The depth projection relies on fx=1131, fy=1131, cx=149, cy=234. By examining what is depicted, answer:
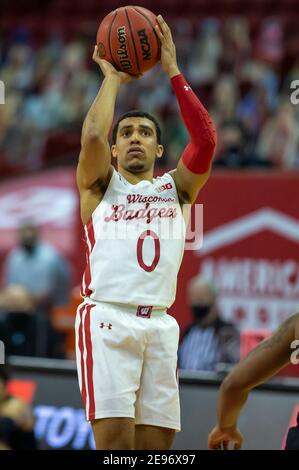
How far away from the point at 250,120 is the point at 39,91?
460 cm

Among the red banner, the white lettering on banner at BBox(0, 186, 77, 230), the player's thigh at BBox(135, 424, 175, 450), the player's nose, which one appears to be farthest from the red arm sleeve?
the white lettering on banner at BBox(0, 186, 77, 230)

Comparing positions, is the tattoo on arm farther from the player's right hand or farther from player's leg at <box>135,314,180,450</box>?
the player's right hand

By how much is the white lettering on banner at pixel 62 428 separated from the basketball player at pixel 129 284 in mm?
3041

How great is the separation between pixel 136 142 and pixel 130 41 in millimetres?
566

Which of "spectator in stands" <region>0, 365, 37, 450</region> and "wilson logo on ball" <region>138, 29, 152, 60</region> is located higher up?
"wilson logo on ball" <region>138, 29, 152, 60</region>

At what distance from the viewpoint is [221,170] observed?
12445 millimetres

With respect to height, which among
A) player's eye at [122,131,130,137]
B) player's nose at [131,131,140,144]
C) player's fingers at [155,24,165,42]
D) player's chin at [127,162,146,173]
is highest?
player's fingers at [155,24,165,42]

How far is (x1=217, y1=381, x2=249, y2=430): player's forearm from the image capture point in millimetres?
4703

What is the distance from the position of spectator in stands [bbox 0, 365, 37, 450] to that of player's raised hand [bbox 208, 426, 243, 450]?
3.22 meters

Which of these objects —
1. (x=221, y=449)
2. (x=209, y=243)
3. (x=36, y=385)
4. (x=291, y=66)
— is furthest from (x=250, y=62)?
(x=221, y=449)

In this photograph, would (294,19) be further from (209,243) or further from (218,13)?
(209,243)

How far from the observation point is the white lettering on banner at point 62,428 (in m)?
9.14

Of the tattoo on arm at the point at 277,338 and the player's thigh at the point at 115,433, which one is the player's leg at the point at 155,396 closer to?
the player's thigh at the point at 115,433

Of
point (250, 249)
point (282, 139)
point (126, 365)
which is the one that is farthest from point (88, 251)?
point (282, 139)
